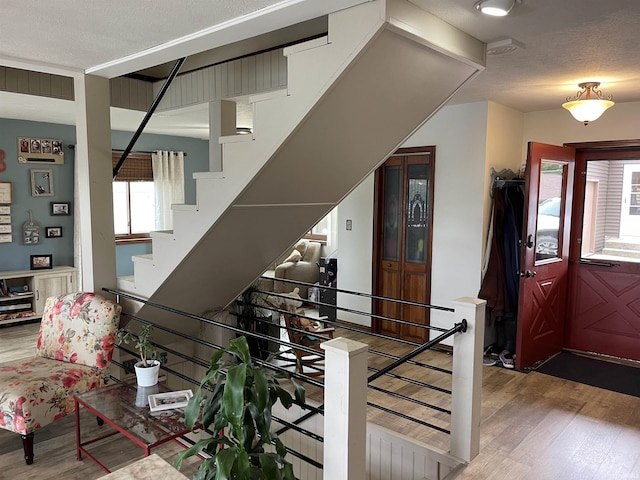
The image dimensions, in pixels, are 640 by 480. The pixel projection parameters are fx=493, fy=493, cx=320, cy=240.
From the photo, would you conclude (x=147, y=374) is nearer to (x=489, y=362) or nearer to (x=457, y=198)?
(x=489, y=362)

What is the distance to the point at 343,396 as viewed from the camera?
1.76 metres

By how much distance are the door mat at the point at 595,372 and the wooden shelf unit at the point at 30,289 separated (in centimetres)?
537

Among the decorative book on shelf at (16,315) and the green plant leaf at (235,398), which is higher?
the green plant leaf at (235,398)

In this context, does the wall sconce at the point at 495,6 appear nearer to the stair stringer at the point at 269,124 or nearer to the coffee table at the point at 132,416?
the stair stringer at the point at 269,124

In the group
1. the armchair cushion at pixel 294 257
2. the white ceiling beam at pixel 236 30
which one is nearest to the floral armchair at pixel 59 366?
the white ceiling beam at pixel 236 30

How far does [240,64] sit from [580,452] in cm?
339

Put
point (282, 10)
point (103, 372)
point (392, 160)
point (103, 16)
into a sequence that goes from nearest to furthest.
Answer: point (282, 10), point (103, 16), point (103, 372), point (392, 160)

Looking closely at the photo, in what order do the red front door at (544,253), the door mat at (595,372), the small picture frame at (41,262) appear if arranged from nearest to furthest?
the door mat at (595,372) < the red front door at (544,253) < the small picture frame at (41,262)

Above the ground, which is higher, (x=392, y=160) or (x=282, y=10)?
(x=282, y=10)

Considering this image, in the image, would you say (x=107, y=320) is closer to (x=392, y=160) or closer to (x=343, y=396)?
(x=343, y=396)

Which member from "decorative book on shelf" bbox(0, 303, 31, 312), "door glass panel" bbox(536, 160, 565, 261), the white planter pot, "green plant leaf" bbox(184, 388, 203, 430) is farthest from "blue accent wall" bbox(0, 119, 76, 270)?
"door glass panel" bbox(536, 160, 565, 261)

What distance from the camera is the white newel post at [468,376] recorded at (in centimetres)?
233

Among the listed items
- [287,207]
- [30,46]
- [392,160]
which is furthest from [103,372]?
[392,160]

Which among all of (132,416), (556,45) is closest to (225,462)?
(132,416)
